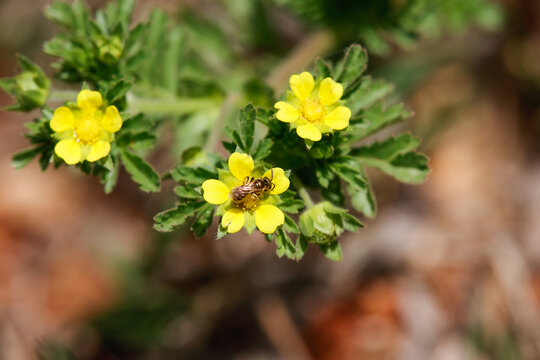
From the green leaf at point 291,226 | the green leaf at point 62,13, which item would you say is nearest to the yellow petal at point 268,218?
the green leaf at point 291,226

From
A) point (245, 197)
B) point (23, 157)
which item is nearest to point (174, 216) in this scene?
point (245, 197)

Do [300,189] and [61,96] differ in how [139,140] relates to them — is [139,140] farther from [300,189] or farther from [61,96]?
[300,189]

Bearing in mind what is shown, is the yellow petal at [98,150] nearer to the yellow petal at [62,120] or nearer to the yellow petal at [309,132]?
the yellow petal at [62,120]

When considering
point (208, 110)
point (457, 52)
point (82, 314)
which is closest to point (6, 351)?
point (82, 314)

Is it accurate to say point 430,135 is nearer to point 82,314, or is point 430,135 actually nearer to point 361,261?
point 361,261

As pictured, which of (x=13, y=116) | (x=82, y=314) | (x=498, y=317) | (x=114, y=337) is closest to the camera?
(x=498, y=317)

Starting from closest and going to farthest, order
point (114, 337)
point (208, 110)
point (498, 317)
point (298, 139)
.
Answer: point (298, 139), point (208, 110), point (498, 317), point (114, 337)

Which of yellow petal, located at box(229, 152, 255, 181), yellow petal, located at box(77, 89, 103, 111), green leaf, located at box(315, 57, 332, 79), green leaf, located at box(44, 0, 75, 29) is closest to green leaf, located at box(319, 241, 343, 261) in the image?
yellow petal, located at box(229, 152, 255, 181)
